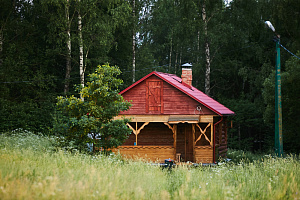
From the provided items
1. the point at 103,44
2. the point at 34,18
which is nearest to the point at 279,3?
the point at 103,44

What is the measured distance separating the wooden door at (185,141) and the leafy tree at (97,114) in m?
8.61

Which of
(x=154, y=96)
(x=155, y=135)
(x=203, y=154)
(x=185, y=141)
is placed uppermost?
(x=154, y=96)

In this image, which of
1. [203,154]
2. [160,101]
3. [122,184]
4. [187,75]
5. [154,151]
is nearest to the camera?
[122,184]

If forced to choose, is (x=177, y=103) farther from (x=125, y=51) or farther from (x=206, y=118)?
(x=125, y=51)

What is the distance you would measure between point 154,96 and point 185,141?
353cm

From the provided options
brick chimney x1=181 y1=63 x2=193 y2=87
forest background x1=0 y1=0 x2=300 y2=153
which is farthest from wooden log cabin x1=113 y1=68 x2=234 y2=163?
forest background x1=0 y1=0 x2=300 y2=153

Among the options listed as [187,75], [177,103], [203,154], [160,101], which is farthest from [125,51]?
[203,154]

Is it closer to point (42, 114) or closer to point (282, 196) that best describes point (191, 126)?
point (42, 114)

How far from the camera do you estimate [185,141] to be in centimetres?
2283

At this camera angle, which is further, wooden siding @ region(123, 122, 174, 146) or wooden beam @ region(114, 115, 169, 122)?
wooden siding @ region(123, 122, 174, 146)

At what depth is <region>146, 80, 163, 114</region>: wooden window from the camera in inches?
849

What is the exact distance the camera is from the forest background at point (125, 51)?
2648 centimetres

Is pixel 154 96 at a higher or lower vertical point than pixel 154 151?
higher

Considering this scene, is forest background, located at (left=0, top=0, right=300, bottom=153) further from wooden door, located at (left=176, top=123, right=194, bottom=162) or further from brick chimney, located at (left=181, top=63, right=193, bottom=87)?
wooden door, located at (left=176, top=123, right=194, bottom=162)
